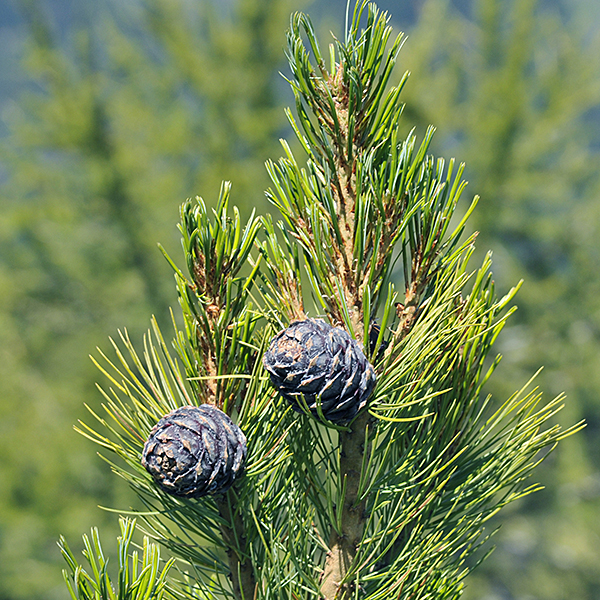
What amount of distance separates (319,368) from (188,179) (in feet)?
23.3

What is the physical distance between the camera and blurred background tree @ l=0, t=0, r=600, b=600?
6176mm

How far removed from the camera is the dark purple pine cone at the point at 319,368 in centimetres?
57

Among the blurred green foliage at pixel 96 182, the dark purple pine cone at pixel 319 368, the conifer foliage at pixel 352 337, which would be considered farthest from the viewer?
the blurred green foliage at pixel 96 182

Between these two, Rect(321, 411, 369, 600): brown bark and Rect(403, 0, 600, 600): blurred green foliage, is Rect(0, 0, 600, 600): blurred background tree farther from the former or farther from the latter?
Rect(321, 411, 369, 600): brown bark

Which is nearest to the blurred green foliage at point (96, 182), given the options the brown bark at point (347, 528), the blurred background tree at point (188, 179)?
the blurred background tree at point (188, 179)

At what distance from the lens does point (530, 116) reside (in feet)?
22.2

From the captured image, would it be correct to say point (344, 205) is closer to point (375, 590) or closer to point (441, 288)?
point (441, 288)

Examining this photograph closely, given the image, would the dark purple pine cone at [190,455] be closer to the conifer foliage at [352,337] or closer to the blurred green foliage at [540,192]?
the conifer foliage at [352,337]

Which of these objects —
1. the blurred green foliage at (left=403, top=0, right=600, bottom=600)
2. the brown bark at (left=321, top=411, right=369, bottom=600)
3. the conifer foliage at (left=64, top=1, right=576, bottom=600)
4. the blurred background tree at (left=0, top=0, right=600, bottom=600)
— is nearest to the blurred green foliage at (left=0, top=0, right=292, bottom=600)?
the blurred background tree at (left=0, top=0, right=600, bottom=600)

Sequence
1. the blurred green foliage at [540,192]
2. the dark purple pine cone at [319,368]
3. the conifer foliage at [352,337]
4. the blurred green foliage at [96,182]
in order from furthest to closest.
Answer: the blurred green foliage at [540,192] < the blurred green foliage at [96,182] < the conifer foliage at [352,337] < the dark purple pine cone at [319,368]

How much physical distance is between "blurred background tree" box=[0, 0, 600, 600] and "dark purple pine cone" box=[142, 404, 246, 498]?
543cm

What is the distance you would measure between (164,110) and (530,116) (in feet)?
15.9

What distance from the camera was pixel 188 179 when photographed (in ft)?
23.8

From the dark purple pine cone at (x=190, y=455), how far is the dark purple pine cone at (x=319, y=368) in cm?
11
